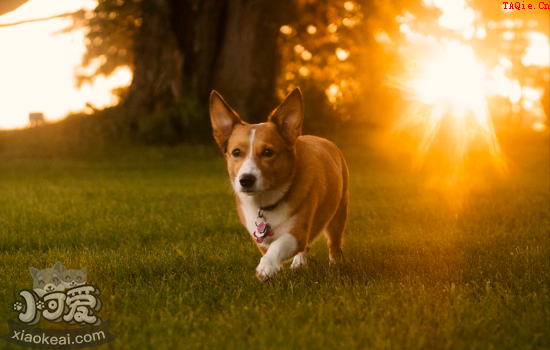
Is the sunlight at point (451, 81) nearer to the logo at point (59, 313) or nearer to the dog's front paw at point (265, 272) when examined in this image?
the dog's front paw at point (265, 272)

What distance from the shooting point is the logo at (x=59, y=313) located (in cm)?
315

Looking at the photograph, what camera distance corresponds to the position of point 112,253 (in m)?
5.43

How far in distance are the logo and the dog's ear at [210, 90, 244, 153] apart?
1680 millimetres

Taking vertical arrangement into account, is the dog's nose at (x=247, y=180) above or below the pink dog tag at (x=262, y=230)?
above

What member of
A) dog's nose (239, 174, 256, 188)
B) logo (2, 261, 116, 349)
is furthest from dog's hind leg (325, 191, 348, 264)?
logo (2, 261, 116, 349)

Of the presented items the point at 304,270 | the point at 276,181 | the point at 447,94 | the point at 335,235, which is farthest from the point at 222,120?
the point at 447,94

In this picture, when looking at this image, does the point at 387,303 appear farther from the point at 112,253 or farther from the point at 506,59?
the point at 506,59

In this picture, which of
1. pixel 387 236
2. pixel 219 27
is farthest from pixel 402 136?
pixel 387 236

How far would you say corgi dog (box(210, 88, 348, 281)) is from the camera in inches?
172

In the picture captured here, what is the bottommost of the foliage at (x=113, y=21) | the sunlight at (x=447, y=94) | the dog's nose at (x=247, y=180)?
the sunlight at (x=447, y=94)

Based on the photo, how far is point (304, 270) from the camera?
4.71 metres

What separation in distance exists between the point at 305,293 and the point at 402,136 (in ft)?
51.4


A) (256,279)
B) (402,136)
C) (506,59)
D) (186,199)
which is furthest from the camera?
(506,59)

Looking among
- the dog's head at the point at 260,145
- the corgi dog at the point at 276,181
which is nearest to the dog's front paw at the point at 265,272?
the corgi dog at the point at 276,181
